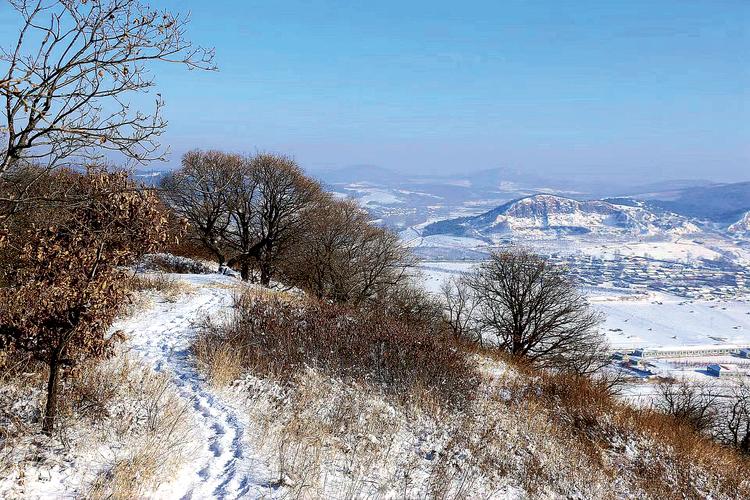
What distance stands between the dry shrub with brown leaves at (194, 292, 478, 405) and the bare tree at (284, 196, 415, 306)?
11.3 m

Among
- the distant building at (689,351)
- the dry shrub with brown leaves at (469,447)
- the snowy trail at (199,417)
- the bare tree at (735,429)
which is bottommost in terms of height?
the distant building at (689,351)

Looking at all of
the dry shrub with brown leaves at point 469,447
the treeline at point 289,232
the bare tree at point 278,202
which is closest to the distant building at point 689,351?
the treeline at point 289,232

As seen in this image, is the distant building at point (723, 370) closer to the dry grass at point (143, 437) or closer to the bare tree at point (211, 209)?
the bare tree at point (211, 209)

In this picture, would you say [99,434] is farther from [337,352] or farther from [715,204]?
[715,204]

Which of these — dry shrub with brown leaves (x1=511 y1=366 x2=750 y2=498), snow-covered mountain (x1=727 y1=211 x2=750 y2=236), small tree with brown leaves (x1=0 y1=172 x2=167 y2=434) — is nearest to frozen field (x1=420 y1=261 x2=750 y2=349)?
dry shrub with brown leaves (x1=511 y1=366 x2=750 y2=498)

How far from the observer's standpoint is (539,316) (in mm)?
20750

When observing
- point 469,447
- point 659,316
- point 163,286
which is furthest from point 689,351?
point 163,286

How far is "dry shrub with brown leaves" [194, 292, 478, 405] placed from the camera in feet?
26.4

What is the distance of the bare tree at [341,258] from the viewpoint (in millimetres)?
23094

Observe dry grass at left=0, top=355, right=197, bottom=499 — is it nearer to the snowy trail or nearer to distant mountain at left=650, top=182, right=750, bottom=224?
the snowy trail

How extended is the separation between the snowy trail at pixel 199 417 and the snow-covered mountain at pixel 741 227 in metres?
156

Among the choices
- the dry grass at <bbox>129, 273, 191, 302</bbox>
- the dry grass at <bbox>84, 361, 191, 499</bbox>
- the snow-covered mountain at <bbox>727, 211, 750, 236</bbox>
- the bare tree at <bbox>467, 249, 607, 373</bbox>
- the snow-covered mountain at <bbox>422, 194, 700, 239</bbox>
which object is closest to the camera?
the dry grass at <bbox>84, 361, 191, 499</bbox>

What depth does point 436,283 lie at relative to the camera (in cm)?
5175

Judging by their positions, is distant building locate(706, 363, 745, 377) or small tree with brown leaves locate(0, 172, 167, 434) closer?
small tree with brown leaves locate(0, 172, 167, 434)
